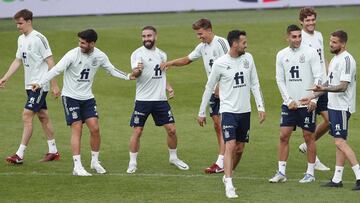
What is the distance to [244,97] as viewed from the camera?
15477 millimetres

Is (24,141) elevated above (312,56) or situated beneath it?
situated beneath

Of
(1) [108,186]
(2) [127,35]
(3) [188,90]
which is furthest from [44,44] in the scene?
(2) [127,35]

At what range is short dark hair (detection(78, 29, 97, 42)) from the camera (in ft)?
53.9

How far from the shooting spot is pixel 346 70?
15.3 metres

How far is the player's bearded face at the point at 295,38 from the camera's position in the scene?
15.8 meters

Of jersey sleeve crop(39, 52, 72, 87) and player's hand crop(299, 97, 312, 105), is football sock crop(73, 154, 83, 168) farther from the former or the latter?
player's hand crop(299, 97, 312, 105)

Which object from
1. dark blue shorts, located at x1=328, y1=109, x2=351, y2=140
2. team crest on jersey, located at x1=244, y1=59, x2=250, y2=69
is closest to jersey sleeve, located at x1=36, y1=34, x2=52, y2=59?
team crest on jersey, located at x1=244, y1=59, x2=250, y2=69

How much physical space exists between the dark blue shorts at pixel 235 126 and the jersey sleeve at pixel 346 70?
61.2 inches

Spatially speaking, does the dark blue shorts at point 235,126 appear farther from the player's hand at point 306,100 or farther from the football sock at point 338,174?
the football sock at point 338,174

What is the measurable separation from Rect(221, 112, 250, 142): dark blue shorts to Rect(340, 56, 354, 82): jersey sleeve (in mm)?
1554

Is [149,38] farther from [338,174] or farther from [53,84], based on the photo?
[338,174]

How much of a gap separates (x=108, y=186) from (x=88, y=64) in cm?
224

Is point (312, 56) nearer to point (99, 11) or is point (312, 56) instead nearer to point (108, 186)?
point (108, 186)

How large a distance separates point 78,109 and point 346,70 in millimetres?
4423
